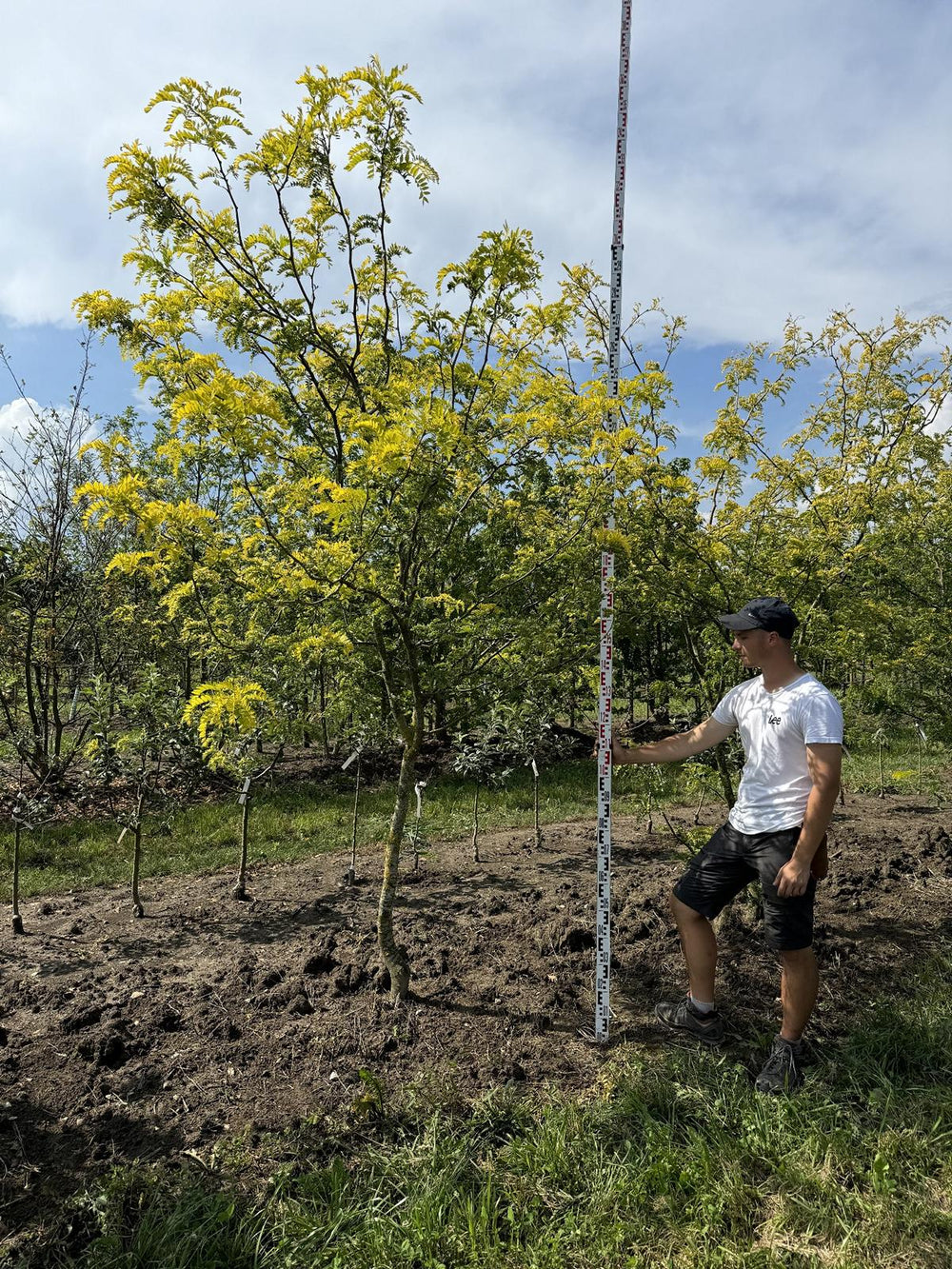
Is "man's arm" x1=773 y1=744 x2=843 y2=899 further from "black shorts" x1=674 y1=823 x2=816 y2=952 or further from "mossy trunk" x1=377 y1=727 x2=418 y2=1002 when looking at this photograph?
"mossy trunk" x1=377 y1=727 x2=418 y2=1002

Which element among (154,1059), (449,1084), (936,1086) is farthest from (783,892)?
(154,1059)

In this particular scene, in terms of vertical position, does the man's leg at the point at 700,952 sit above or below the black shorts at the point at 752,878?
below

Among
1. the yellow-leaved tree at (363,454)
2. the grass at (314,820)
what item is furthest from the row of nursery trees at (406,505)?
the grass at (314,820)

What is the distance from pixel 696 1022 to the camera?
10.6 feet

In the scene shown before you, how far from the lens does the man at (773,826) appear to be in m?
2.80

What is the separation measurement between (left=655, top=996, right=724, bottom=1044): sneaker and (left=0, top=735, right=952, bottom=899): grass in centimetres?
278

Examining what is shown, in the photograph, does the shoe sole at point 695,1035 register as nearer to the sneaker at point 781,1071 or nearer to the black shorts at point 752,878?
the sneaker at point 781,1071

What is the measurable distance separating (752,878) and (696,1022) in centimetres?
67

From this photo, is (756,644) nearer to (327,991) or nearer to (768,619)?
(768,619)

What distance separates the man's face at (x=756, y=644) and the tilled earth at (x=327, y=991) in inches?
65.1

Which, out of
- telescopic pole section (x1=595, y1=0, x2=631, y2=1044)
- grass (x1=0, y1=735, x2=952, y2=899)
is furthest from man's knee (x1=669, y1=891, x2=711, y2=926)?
grass (x1=0, y1=735, x2=952, y2=899)

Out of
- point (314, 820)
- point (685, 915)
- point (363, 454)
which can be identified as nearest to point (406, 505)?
point (363, 454)

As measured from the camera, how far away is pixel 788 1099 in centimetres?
270

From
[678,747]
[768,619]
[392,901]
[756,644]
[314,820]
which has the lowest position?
[314,820]
